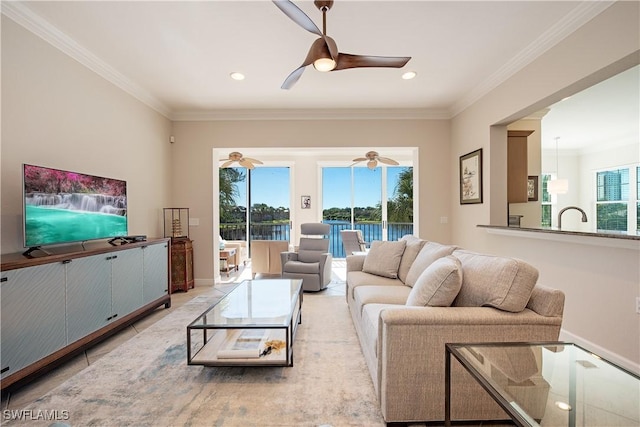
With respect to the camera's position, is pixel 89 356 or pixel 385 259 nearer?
pixel 89 356

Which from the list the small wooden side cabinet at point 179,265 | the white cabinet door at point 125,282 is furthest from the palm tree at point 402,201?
the white cabinet door at point 125,282

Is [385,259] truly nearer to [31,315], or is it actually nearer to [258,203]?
[31,315]

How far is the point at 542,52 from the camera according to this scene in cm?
277

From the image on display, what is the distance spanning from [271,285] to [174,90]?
9.53 ft

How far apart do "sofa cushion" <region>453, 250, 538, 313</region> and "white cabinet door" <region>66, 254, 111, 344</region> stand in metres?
2.73

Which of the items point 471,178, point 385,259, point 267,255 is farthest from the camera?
point 267,255

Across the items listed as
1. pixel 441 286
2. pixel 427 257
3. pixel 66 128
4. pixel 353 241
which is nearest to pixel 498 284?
pixel 441 286

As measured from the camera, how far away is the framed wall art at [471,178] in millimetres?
3910

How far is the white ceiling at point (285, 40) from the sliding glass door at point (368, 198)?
342cm

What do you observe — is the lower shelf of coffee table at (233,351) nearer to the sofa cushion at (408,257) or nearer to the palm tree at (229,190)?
the sofa cushion at (408,257)

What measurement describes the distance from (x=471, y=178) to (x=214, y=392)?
3974 mm

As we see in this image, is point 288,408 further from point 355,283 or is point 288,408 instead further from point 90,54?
point 90,54

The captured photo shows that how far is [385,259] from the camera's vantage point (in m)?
3.08

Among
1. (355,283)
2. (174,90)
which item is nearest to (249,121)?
(174,90)
